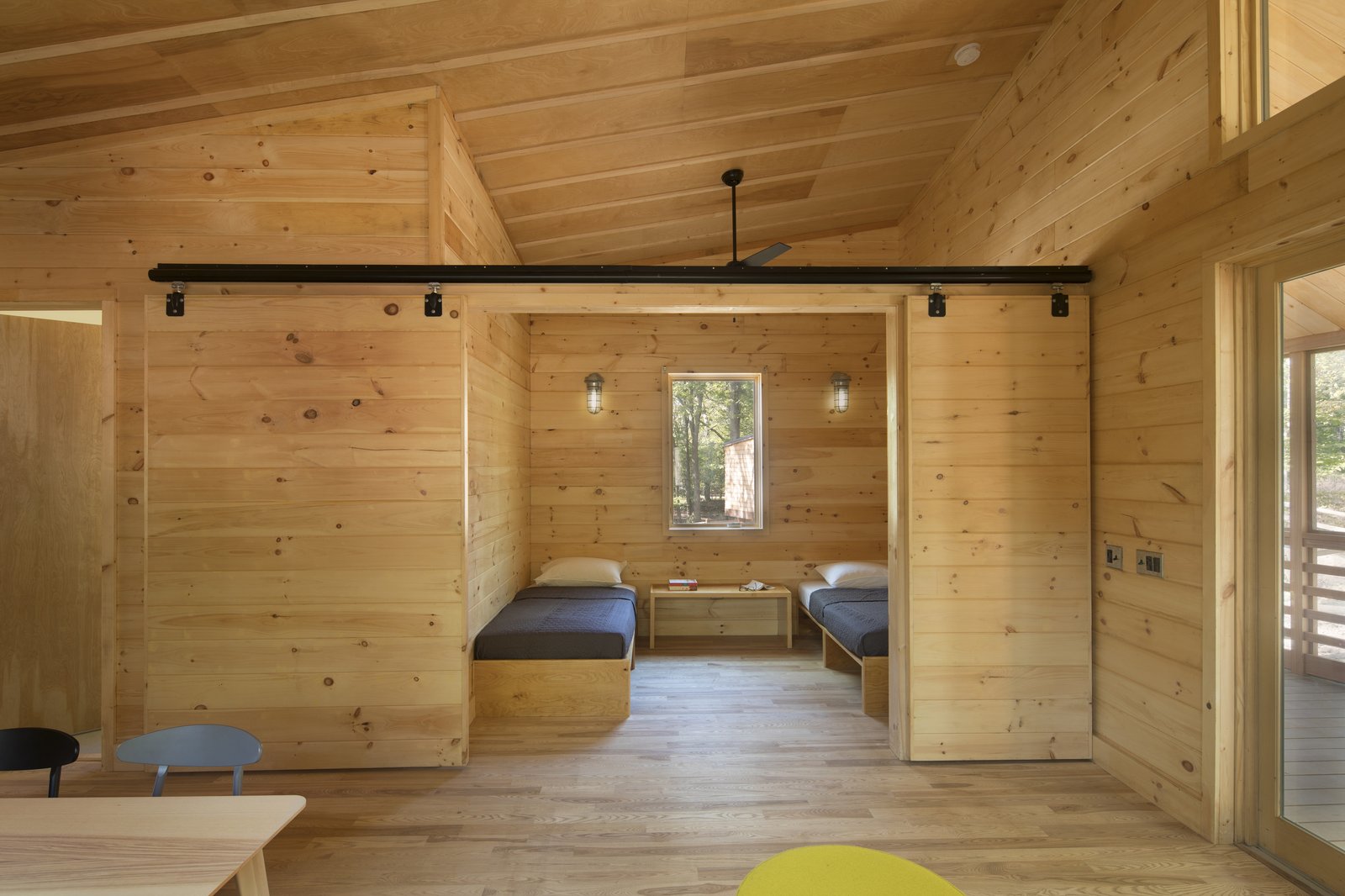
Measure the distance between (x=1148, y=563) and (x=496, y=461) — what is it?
3636 mm

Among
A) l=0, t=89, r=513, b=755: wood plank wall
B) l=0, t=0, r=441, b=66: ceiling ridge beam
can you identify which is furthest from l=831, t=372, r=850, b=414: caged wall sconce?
l=0, t=0, r=441, b=66: ceiling ridge beam

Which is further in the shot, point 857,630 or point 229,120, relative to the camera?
point 857,630

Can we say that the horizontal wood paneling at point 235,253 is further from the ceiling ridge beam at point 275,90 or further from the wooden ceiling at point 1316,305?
the wooden ceiling at point 1316,305

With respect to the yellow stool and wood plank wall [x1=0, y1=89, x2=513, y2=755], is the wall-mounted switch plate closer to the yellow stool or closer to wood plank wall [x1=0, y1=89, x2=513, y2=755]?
the yellow stool

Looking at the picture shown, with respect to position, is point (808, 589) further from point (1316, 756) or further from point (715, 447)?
point (1316, 756)

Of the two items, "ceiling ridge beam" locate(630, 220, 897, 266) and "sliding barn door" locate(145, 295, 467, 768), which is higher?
"ceiling ridge beam" locate(630, 220, 897, 266)

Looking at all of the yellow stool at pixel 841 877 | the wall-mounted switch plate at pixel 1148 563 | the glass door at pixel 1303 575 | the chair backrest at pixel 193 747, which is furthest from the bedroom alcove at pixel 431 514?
the yellow stool at pixel 841 877

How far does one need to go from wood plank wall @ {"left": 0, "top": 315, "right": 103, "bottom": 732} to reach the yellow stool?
149 inches

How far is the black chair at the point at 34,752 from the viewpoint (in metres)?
1.81

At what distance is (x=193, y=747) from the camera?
1.85 m

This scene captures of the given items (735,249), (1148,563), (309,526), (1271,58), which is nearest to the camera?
(1271,58)

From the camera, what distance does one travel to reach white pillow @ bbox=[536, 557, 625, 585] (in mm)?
Answer: 5133

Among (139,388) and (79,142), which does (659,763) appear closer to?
(139,388)

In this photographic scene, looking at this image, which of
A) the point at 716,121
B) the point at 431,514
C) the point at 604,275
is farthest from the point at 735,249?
the point at 431,514
